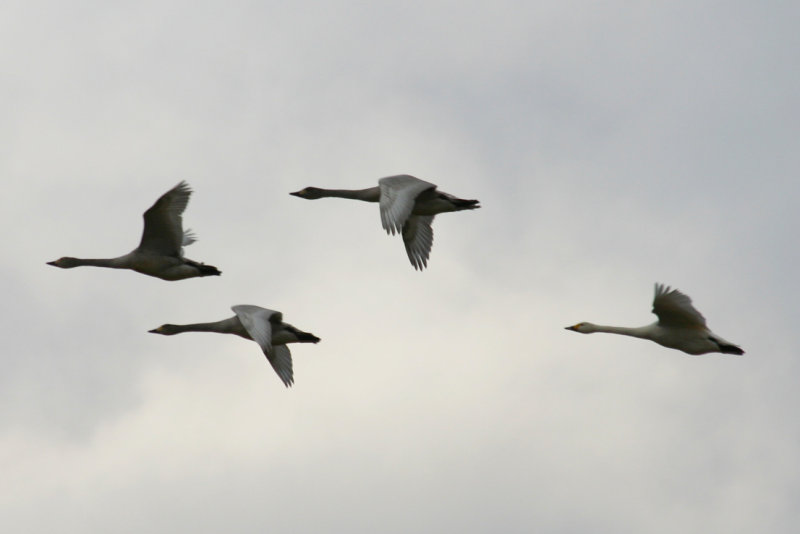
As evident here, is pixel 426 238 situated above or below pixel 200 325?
above

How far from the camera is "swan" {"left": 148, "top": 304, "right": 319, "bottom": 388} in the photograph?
105 feet

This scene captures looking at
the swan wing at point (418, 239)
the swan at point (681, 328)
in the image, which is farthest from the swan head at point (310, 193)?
the swan at point (681, 328)

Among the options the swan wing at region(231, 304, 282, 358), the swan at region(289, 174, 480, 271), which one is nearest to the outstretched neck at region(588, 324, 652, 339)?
the swan at region(289, 174, 480, 271)

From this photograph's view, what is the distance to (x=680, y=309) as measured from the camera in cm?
3262

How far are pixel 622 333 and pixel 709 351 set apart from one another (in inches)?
96.0

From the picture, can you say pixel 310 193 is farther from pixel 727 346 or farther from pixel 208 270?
pixel 727 346

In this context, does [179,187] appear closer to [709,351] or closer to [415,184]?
[415,184]

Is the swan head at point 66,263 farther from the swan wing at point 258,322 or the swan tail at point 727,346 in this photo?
the swan tail at point 727,346

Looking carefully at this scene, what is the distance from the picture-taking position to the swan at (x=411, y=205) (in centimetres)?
3278

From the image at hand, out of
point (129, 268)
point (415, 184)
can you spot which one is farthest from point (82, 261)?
point (415, 184)

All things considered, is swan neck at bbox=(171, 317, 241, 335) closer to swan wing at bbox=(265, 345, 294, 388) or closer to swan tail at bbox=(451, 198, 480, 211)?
swan wing at bbox=(265, 345, 294, 388)

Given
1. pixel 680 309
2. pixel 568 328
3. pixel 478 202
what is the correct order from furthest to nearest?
pixel 568 328 → pixel 478 202 → pixel 680 309

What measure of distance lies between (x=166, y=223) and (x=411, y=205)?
5.66 meters

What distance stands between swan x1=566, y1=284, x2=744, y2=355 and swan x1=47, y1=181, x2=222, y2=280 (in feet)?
31.2
